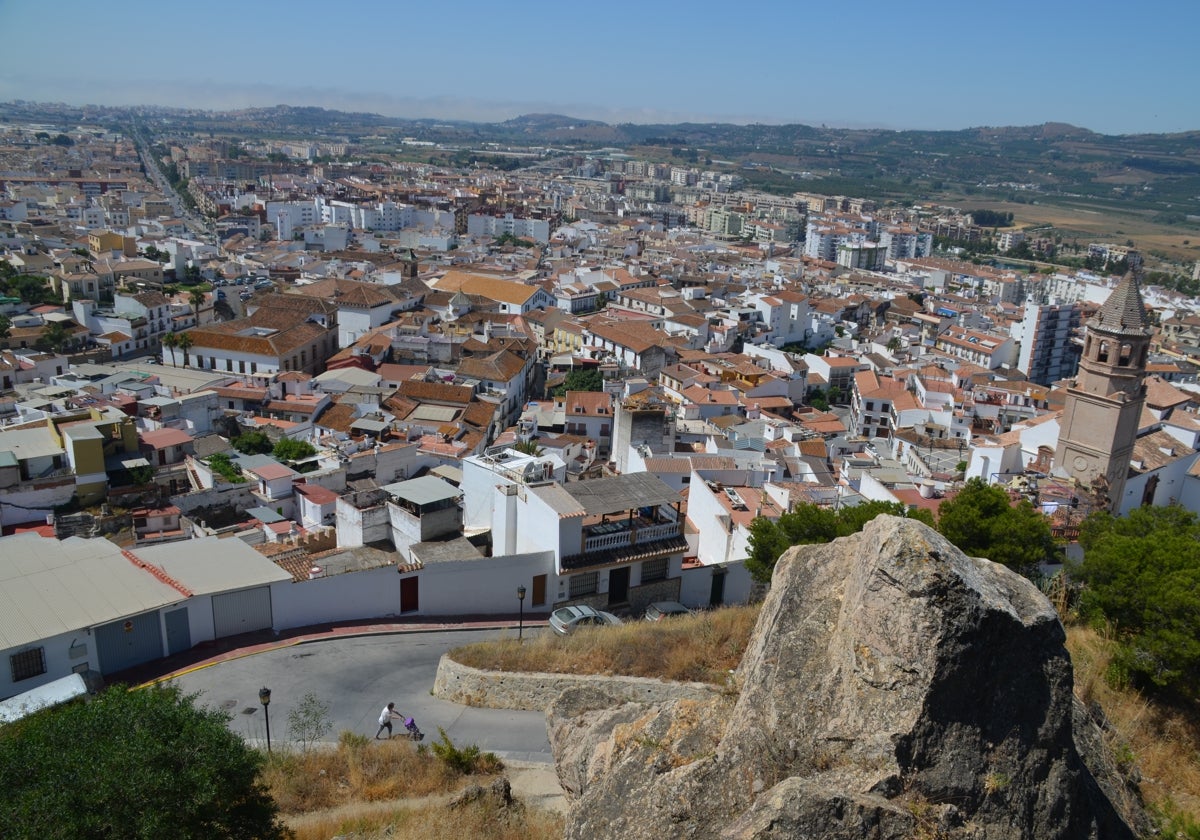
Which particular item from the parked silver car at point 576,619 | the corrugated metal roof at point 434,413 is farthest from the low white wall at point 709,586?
the corrugated metal roof at point 434,413

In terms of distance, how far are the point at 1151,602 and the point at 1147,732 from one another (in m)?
1.73

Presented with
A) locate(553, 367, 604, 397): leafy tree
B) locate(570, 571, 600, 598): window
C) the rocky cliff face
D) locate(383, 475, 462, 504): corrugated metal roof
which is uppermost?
the rocky cliff face

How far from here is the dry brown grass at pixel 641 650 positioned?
33.7 feet

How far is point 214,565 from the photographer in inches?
550

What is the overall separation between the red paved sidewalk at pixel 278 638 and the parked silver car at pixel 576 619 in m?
0.93

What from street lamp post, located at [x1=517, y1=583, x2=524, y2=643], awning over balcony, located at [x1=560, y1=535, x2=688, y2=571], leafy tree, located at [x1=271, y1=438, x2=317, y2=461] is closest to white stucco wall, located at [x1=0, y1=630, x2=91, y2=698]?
street lamp post, located at [x1=517, y1=583, x2=524, y2=643]

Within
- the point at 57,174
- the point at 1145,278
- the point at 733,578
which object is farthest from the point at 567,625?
the point at 57,174

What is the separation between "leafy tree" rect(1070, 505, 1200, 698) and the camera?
30.7 ft

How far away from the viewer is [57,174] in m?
107

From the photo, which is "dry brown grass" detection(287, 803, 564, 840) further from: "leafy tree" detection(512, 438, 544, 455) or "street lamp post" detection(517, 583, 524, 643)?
"leafy tree" detection(512, 438, 544, 455)

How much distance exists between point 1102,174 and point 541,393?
194308mm

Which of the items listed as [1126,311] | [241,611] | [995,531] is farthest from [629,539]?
[1126,311]

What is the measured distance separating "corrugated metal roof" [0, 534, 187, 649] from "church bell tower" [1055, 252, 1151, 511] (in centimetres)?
1828

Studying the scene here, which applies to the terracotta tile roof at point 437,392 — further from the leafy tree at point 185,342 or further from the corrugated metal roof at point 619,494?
the corrugated metal roof at point 619,494
